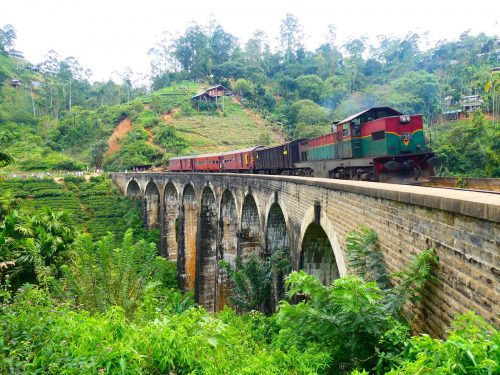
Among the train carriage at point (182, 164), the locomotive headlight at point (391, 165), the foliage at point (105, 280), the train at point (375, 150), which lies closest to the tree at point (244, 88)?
the train carriage at point (182, 164)

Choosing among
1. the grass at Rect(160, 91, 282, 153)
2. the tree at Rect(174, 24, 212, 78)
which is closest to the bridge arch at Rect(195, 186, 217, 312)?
the grass at Rect(160, 91, 282, 153)

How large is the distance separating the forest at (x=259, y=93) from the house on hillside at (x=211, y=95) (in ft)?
7.11

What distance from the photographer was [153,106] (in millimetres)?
68000

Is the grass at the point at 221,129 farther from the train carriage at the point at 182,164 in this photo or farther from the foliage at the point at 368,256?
the foliage at the point at 368,256

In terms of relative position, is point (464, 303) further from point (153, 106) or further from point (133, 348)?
point (153, 106)

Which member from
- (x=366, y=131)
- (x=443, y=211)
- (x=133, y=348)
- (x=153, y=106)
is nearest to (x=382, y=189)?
(x=443, y=211)

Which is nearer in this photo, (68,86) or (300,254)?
(300,254)

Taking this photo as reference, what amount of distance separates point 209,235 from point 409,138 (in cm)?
1403

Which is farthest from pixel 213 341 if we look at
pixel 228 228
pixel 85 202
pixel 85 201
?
pixel 85 201

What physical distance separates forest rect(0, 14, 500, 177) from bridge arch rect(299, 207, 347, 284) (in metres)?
19.9

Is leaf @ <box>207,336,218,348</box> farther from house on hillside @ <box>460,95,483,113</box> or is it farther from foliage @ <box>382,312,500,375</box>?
house on hillside @ <box>460,95,483,113</box>

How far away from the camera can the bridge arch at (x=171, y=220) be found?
100 feet

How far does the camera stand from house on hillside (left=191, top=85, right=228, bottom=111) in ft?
229

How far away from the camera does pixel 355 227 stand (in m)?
6.71
